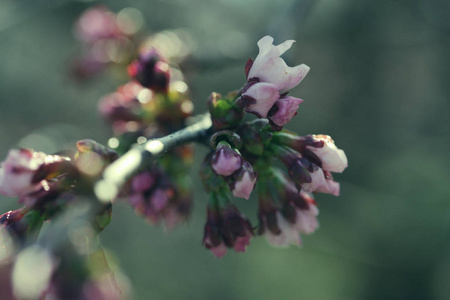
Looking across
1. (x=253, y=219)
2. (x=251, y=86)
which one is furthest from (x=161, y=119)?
(x=253, y=219)

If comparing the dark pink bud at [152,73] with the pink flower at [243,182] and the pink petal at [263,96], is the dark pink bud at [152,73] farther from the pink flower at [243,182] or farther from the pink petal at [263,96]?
the pink flower at [243,182]

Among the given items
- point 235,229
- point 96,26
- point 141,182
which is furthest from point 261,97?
point 96,26

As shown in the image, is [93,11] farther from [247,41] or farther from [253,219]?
[253,219]

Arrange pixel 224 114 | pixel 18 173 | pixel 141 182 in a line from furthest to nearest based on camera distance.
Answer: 1. pixel 141 182
2. pixel 224 114
3. pixel 18 173

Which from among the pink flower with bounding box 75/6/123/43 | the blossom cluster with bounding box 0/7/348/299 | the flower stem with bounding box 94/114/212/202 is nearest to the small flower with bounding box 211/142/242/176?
the blossom cluster with bounding box 0/7/348/299

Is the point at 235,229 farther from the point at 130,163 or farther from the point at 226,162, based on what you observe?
the point at 130,163

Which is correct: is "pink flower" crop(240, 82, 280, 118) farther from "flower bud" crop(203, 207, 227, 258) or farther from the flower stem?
"flower bud" crop(203, 207, 227, 258)
